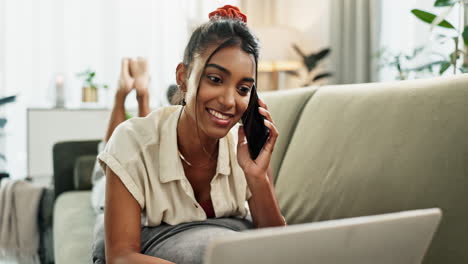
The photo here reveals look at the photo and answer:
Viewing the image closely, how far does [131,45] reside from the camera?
3.94 metres

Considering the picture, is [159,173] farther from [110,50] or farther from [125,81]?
[110,50]

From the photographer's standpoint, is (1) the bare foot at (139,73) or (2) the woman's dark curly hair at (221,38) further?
(1) the bare foot at (139,73)

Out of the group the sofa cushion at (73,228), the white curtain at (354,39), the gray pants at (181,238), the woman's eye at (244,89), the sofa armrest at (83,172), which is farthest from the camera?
the white curtain at (354,39)

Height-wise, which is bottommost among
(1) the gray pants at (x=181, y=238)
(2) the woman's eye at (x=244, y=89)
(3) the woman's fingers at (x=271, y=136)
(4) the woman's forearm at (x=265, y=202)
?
(1) the gray pants at (x=181, y=238)

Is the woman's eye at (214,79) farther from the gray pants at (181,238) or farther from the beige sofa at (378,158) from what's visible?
the beige sofa at (378,158)

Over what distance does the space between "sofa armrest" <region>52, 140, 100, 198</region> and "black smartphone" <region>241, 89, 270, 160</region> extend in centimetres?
162

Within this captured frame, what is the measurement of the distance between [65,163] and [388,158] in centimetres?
186

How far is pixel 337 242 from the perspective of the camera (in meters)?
0.47

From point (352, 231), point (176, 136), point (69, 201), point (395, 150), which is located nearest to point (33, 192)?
point (69, 201)

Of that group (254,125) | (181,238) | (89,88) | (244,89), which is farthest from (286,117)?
(89,88)

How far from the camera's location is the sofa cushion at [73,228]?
1.29 m

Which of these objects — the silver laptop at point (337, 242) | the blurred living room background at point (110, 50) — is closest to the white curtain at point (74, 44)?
the blurred living room background at point (110, 50)

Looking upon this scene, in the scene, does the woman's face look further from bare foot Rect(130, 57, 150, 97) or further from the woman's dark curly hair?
bare foot Rect(130, 57, 150, 97)

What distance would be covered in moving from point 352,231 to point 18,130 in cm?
368
